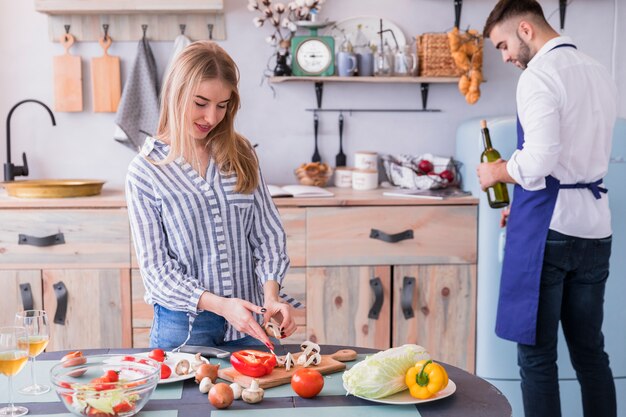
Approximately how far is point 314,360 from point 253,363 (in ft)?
0.48

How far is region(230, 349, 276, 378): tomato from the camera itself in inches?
59.7

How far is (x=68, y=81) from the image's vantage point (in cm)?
354

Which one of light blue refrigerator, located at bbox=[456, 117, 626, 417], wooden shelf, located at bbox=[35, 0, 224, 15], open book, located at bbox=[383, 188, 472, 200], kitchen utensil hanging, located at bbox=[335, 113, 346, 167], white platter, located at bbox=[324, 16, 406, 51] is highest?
wooden shelf, located at bbox=[35, 0, 224, 15]

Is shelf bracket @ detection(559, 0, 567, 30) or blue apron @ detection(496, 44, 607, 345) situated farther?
shelf bracket @ detection(559, 0, 567, 30)

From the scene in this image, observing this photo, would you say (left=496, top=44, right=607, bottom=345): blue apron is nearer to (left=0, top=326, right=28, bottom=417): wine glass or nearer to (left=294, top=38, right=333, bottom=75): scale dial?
(left=294, top=38, right=333, bottom=75): scale dial

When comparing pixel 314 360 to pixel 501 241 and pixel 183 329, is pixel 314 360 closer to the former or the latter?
pixel 183 329

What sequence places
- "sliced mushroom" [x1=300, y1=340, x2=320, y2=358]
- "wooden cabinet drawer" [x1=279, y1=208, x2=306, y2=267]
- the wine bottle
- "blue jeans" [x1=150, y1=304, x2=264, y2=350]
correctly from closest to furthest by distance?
"sliced mushroom" [x1=300, y1=340, x2=320, y2=358] → "blue jeans" [x1=150, y1=304, x2=264, y2=350] → the wine bottle → "wooden cabinet drawer" [x1=279, y1=208, x2=306, y2=267]

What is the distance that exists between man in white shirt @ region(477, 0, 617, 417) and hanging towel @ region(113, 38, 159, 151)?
156 cm

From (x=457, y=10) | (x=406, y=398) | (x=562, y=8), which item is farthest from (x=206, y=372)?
(x=562, y=8)

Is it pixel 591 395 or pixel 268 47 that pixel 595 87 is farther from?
Result: pixel 268 47

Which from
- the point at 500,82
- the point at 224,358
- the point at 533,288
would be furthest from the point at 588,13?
the point at 224,358

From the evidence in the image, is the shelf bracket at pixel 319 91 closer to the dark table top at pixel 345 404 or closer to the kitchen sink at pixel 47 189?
the kitchen sink at pixel 47 189

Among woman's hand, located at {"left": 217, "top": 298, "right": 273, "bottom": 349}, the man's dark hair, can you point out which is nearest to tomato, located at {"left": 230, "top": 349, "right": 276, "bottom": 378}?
woman's hand, located at {"left": 217, "top": 298, "right": 273, "bottom": 349}

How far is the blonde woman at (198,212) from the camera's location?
187 centimetres
